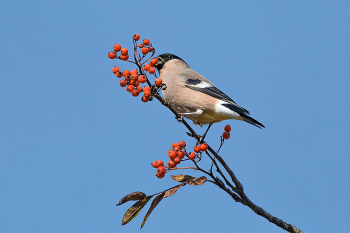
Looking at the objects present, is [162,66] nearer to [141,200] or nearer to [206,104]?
[206,104]

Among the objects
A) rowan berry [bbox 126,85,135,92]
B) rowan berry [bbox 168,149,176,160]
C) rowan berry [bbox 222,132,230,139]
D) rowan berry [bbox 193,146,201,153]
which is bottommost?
rowan berry [bbox 168,149,176,160]

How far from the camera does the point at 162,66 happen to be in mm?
4934

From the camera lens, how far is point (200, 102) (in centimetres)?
413

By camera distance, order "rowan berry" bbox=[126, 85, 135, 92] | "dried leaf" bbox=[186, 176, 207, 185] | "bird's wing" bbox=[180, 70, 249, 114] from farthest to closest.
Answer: "bird's wing" bbox=[180, 70, 249, 114], "dried leaf" bbox=[186, 176, 207, 185], "rowan berry" bbox=[126, 85, 135, 92]

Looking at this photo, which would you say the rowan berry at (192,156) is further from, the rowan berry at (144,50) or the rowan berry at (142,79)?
the rowan berry at (144,50)

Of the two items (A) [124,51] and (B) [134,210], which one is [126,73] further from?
(B) [134,210]

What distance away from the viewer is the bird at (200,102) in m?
4.10

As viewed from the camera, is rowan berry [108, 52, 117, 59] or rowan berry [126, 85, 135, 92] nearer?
rowan berry [126, 85, 135, 92]

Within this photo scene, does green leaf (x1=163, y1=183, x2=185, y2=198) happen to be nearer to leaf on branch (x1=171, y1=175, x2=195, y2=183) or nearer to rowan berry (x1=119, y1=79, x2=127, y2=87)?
leaf on branch (x1=171, y1=175, x2=195, y2=183)

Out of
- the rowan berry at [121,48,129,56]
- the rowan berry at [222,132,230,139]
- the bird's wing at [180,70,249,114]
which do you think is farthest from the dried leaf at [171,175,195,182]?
the bird's wing at [180,70,249,114]

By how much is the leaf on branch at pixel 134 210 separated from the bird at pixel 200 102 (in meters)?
1.51

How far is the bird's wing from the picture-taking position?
13.9ft

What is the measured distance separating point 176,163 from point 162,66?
228 centimetres

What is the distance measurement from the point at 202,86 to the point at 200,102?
44cm
